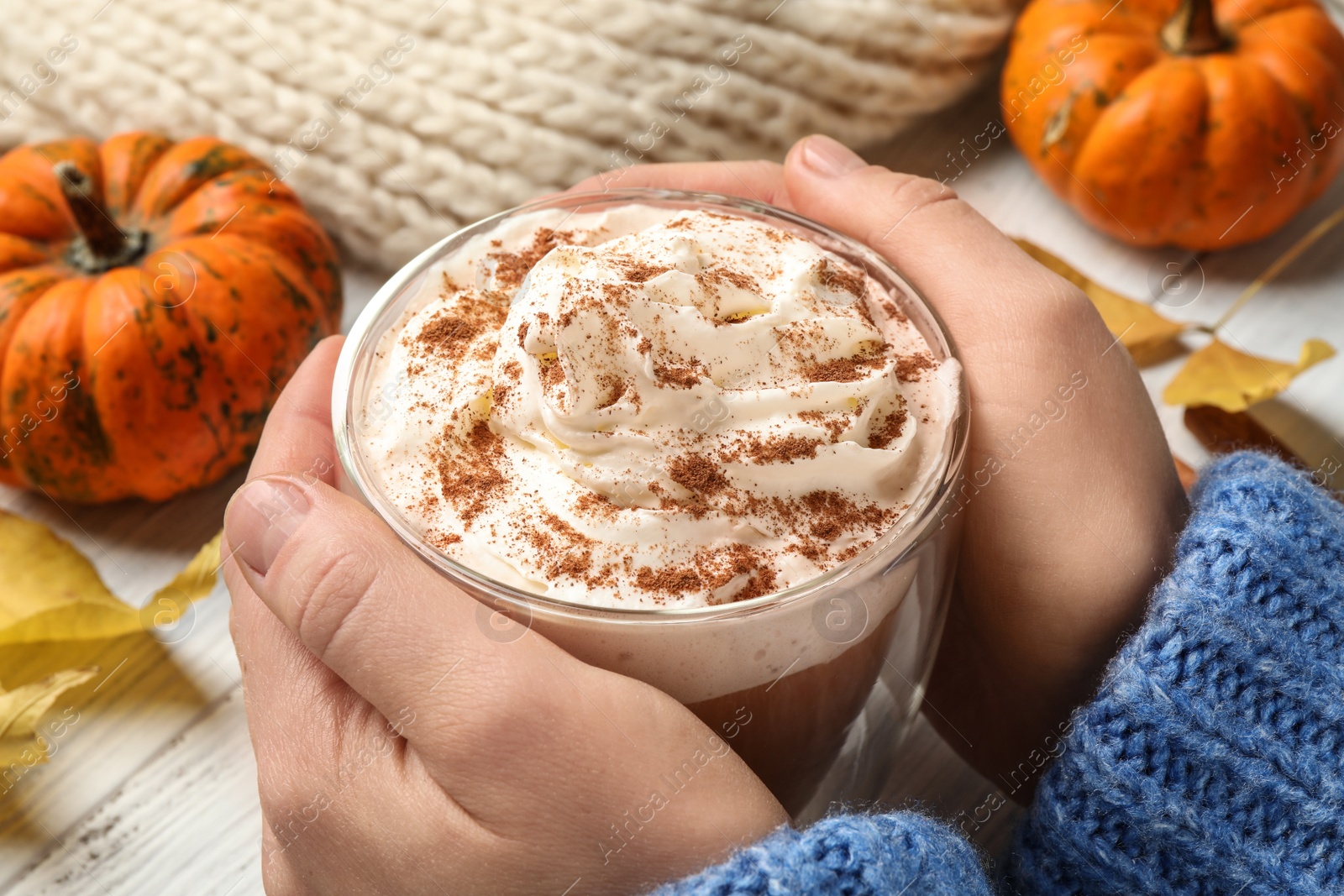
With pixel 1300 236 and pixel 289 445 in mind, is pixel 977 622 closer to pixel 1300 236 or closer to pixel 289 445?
pixel 289 445

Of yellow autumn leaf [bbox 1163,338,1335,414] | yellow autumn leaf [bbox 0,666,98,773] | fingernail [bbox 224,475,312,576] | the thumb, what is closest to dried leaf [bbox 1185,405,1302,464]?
yellow autumn leaf [bbox 1163,338,1335,414]

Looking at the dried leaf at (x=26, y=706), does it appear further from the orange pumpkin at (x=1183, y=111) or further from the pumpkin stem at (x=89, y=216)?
the orange pumpkin at (x=1183, y=111)

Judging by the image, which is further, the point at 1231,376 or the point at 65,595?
the point at 1231,376

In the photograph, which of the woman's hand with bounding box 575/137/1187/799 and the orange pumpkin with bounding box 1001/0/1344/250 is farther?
the orange pumpkin with bounding box 1001/0/1344/250

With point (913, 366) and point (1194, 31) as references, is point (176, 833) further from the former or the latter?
point (1194, 31)

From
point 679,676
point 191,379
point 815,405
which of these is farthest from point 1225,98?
point 191,379

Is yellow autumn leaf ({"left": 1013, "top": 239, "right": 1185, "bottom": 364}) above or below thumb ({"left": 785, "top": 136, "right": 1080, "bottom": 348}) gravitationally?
below

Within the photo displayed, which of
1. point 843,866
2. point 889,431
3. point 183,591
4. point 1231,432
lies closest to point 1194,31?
point 1231,432

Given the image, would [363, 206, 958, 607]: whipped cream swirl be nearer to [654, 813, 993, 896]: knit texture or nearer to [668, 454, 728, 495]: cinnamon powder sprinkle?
[668, 454, 728, 495]: cinnamon powder sprinkle
